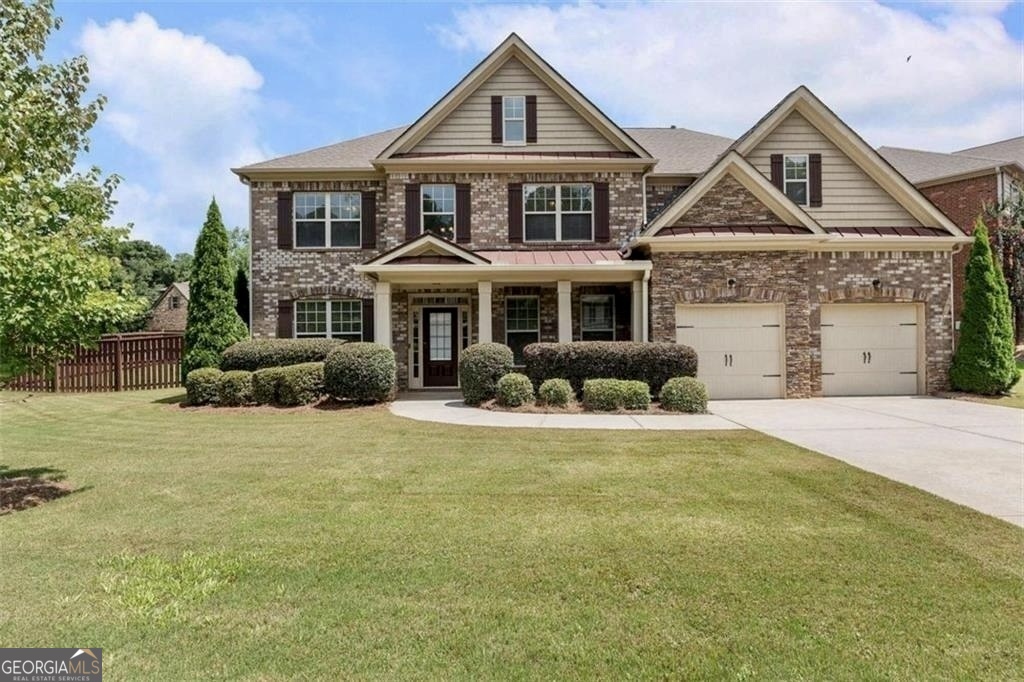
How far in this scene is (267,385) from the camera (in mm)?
12680

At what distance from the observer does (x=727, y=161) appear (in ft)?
46.1

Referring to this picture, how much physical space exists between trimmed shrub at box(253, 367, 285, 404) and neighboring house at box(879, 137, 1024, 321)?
22725mm

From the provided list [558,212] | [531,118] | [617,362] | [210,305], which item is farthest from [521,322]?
[210,305]

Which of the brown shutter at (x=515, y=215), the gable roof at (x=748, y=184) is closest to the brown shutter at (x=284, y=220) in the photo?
the brown shutter at (x=515, y=215)

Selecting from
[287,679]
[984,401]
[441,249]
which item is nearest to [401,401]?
[441,249]

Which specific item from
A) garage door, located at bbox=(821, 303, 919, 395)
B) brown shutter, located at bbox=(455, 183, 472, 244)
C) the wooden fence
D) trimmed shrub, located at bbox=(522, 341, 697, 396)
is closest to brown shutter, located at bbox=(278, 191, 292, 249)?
the wooden fence

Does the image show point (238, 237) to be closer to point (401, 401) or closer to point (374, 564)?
point (401, 401)

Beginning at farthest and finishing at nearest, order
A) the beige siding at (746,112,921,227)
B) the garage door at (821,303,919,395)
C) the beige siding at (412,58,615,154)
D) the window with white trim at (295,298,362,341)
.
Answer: the window with white trim at (295,298,362,341) → the beige siding at (412,58,615,154) → the beige siding at (746,112,921,227) → the garage door at (821,303,919,395)

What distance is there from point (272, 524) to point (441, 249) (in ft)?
32.6

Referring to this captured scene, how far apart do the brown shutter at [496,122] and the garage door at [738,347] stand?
726cm

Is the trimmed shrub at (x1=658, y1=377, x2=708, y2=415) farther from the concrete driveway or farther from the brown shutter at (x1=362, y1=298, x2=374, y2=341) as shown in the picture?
the brown shutter at (x1=362, y1=298, x2=374, y2=341)

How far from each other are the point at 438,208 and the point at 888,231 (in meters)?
12.1

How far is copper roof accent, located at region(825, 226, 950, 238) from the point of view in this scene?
48.5 ft

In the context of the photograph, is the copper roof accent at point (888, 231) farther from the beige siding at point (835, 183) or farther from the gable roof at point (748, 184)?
the gable roof at point (748, 184)
